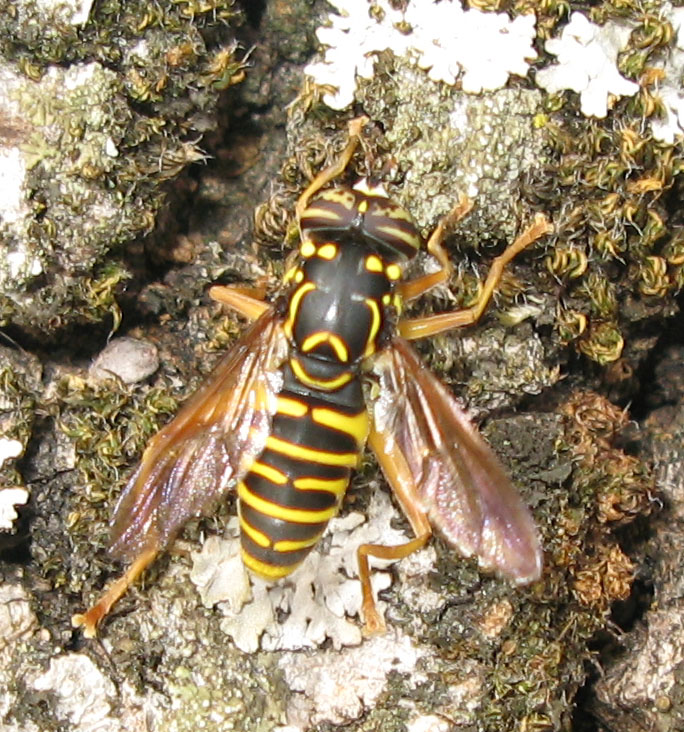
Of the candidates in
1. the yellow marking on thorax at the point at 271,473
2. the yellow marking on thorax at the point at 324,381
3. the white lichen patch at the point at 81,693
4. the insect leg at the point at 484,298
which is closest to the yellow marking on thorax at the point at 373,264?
the insect leg at the point at 484,298

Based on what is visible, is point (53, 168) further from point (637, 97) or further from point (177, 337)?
point (637, 97)

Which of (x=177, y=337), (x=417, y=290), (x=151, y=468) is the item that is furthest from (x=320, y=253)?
(x=151, y=468)

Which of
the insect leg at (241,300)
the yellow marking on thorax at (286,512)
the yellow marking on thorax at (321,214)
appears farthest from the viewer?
the insect leg at (241,300)

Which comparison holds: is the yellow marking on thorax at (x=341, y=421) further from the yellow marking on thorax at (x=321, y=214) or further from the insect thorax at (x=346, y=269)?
the yellow marking on thorax at (x=321, y=214)

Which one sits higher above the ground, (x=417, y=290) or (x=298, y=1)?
(x=298, y=1)

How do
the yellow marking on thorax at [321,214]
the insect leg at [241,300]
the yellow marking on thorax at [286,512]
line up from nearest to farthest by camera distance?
the yellow marking on thorax at [286,512]
the yellow marking on thorax at [321,214]
the insect leg at [241,300]

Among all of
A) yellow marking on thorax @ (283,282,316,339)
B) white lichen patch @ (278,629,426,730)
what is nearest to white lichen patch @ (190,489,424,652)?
white lichen patch @ (278,629,426,730)
